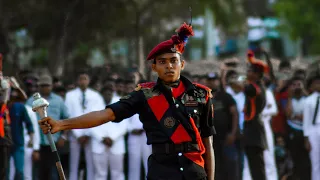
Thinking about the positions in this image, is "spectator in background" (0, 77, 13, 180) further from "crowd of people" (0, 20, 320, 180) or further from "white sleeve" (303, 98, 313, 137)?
"white sleeve" (303, 98, 313, 137)

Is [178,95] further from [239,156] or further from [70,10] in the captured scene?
[70,10]

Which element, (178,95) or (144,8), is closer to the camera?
(178,95)

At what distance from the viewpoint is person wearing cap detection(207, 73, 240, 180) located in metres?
14.8

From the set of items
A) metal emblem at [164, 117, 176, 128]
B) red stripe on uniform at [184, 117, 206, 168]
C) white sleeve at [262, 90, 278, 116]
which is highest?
white sleeve at [262, 90, 278, 116]

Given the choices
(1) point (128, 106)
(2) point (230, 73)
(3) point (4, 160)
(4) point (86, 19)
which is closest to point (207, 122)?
(1) point (128, 106)

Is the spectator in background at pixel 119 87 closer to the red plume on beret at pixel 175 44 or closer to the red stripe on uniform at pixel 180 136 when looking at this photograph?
the red plume on beret at pixel 175 44

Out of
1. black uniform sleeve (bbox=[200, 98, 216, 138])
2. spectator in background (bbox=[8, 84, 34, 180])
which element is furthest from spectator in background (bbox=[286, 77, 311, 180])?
black uniform sleeve (bbox=[200, 98, 216, 138])

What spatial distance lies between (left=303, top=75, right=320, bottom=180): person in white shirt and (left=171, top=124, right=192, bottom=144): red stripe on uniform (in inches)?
282

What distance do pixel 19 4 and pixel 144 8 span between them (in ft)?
13.0

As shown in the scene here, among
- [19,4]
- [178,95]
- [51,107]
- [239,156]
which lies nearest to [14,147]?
[51,107]

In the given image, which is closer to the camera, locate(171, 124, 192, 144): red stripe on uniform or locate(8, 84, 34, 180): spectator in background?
locate(171, 124, 192, 144): red stripe on uniform

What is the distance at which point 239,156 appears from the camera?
1523 cm

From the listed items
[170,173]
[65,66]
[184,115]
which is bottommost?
[170,173]

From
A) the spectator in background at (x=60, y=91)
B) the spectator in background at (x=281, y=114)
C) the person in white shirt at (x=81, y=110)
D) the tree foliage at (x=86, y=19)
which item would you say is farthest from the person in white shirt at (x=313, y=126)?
the tree foliage at (x=86, y=19)
